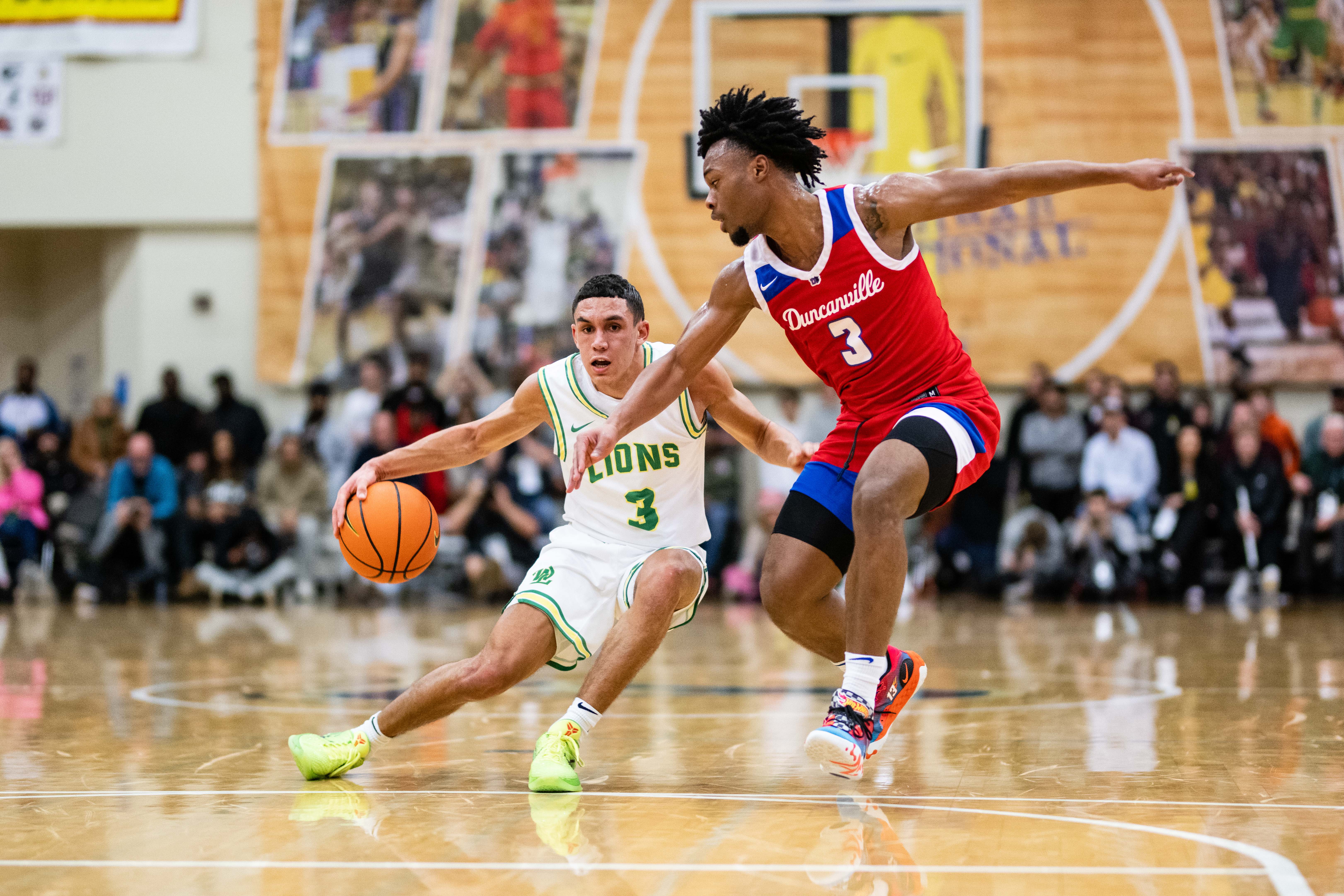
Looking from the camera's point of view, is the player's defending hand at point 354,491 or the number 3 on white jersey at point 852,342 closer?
the number 3 on white jersey at point 852,342

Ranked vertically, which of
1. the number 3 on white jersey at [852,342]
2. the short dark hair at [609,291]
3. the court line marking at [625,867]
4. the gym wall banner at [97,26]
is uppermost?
the gym wall banner at [97,26]

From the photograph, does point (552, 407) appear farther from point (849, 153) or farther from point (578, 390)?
point (849, 153)

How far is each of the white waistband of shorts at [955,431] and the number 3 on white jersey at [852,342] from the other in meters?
0.24

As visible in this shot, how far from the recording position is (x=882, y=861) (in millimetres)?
3256

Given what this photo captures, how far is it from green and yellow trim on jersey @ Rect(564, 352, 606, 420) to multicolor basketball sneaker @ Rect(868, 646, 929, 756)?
1267mm

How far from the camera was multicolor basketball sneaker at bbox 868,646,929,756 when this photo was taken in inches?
167

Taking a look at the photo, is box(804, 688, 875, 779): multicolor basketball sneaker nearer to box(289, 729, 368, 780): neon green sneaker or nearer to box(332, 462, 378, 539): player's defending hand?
box(289, 729, 368, 780): neon green sneaker

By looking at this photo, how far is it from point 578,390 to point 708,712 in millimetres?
1910

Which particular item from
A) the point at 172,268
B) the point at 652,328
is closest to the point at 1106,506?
the point at 652,328

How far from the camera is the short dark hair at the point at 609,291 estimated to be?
4688mm

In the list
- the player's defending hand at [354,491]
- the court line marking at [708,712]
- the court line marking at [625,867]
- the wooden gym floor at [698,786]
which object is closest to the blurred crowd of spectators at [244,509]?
the wooden gym floor at [698,786]

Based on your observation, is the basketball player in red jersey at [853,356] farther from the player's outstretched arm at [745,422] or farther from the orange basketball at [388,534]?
the orange basketball at [388,534]

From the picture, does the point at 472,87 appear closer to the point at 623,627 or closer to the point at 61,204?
the point at 61,204

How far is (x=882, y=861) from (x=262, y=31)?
13.7 metres
